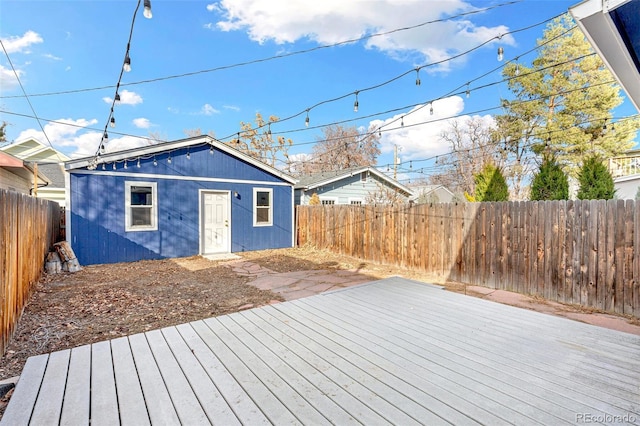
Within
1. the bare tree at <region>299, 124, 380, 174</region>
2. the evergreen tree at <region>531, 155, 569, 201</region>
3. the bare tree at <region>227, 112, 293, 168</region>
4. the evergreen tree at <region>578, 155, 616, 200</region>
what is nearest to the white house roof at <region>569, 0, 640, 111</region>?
the evergreen tree at <region>531, 155, 569, 201</region>

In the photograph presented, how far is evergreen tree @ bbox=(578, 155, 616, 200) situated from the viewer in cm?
657

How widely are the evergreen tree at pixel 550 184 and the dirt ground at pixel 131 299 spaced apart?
284cm

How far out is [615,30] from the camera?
192cm

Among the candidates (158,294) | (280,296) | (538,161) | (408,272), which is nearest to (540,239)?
(408,272)

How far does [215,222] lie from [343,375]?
27.1 feet

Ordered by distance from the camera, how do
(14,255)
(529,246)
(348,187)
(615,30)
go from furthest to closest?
(348,187)
(529,246)
(14,255)
(615,30)

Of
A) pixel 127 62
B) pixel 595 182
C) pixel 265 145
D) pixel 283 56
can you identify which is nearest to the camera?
pixel 127 62

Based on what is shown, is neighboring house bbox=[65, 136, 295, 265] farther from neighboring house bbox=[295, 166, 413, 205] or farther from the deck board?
the deck board

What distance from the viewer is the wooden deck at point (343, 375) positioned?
1.74 m

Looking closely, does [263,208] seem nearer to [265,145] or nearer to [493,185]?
[493,185]

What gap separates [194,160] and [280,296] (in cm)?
606

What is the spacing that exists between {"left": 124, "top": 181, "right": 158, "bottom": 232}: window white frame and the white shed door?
128 centimetres

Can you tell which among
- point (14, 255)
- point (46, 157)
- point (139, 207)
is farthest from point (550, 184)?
point (46, 157)

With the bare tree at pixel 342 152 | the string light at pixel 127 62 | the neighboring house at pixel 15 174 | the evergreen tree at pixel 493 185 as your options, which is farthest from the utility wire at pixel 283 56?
the bare tree at pixel 342 152
